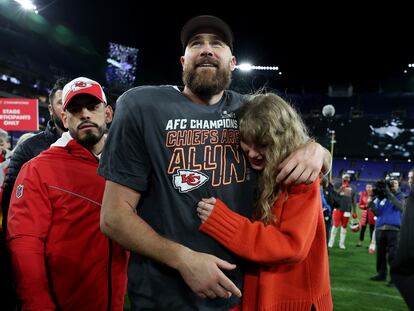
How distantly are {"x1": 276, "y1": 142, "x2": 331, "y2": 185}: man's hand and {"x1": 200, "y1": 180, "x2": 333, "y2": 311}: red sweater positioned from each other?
5cm

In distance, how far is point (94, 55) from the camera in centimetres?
3638

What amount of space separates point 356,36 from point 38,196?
28.2m

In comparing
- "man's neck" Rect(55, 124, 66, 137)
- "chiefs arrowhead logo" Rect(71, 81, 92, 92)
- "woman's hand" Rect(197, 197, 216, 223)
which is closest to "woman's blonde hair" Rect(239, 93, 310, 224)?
"woman's hand" Rect(197, 197, 216, 223)

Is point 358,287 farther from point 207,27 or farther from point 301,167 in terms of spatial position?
point 207,27

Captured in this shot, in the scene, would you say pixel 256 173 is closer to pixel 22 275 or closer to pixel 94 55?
pixel 22 275

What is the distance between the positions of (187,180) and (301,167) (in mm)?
494

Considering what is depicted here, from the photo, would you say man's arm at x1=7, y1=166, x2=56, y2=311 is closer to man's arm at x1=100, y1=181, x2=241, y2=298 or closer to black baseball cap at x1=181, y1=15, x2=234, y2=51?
man's arm at x1=100, y1=181, x2=241, y2=298

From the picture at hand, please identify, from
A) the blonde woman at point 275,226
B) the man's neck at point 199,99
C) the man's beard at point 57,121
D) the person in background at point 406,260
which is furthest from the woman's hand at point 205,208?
the man's beard at point 57,121

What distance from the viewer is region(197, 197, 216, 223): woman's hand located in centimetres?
167

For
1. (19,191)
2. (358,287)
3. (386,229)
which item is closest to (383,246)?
(386,229)

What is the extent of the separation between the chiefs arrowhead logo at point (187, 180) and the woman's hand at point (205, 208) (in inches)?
3.0

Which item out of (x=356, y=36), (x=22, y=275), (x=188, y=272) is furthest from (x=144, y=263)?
(x=356, y=36)

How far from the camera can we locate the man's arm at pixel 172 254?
159 centimetres

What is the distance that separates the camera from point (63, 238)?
2.28m
